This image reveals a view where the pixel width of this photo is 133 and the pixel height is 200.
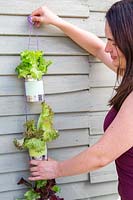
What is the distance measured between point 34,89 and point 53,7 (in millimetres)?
477

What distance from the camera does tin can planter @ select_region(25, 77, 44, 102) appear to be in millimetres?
1779

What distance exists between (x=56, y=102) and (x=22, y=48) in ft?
1.15

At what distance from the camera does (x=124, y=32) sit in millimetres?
1501

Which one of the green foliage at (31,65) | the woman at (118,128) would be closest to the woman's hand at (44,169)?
the woman at (118,128)

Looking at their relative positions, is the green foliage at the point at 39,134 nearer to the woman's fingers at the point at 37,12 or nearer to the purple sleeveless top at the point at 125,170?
the purple sleeveless top at the point at 125,170

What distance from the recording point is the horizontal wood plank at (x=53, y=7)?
5.98 ft

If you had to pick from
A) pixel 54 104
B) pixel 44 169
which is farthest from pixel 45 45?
pixel 44 169

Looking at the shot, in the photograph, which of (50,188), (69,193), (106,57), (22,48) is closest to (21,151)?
(50,188)

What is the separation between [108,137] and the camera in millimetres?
1491

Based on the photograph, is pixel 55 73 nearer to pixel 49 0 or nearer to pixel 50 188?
pixel 49 0

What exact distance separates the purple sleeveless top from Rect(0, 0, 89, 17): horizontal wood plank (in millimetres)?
640

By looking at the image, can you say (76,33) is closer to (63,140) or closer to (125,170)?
(63,140)

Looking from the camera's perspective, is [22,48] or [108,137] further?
[22,48]

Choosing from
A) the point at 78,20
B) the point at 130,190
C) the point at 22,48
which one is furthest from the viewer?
the point at 78,20
